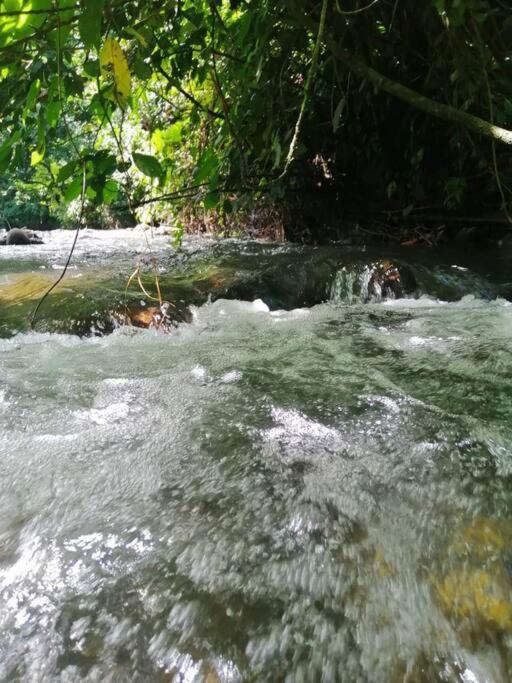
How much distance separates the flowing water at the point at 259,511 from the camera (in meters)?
0.90

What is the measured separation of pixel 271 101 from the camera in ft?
12.6

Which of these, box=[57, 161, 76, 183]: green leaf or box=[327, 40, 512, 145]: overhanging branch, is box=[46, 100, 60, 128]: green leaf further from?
box=[327, 40, 512, 145]: overhanging branch

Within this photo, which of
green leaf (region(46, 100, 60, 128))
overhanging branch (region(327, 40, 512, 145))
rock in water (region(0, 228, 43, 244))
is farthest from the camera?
rock in water (region(0, 228, 43, 244))

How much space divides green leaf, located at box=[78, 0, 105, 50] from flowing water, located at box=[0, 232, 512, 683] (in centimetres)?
113

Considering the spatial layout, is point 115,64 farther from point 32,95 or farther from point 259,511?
point 259,511

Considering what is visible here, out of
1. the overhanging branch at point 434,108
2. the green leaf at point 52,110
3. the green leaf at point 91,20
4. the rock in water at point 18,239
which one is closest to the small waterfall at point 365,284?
the overhanging branch at point 434,108

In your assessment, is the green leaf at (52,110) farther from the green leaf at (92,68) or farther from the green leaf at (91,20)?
the green leaf at (91,20)

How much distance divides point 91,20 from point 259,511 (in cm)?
122

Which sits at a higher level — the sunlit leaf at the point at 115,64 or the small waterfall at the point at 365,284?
the sunlit leaf at the point at 115,64

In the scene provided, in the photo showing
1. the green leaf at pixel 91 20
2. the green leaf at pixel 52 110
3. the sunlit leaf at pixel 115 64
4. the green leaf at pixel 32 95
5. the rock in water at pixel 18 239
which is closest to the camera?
the green leaf at pixel 91 20

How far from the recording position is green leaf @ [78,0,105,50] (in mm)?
1016

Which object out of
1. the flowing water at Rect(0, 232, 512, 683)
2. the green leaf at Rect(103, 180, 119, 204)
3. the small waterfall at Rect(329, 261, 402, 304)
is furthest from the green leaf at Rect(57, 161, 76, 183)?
the small waterfall at Rect(329, 261, 402, 304)

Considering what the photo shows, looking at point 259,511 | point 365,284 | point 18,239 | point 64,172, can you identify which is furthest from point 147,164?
point 18,239

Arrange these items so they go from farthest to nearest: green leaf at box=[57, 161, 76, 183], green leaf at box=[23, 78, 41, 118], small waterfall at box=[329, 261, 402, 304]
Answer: small waterfall at box=[329, 261, 402, 304], green leaf at box=[23, 78, 41, 118], green leaf at box=[57, 161, 76, 183]
